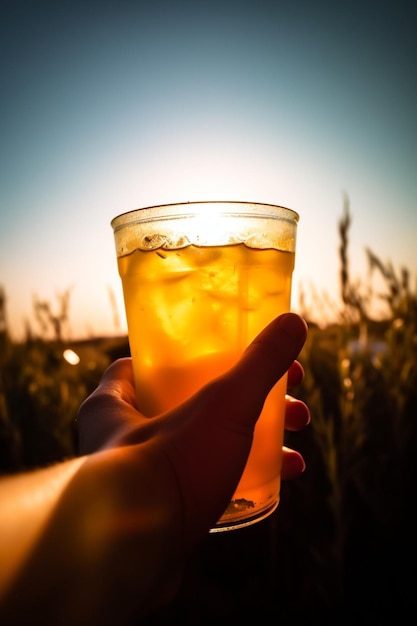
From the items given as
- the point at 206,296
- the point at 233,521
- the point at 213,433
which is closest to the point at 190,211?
the point at 206,296

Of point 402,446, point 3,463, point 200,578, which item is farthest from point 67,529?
point 3,463

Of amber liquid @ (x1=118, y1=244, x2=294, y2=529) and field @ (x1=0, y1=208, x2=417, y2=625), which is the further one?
field @ (x1=0, y1=208, x2=417, y2=625)

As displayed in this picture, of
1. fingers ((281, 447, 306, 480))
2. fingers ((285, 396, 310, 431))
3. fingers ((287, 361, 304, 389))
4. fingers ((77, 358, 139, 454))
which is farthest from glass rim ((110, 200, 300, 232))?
fingers ((281, 447, 306, 480))

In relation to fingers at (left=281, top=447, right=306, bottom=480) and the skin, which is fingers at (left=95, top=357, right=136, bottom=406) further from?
fingers at (left=281, top=447, right=306, bottom=480)

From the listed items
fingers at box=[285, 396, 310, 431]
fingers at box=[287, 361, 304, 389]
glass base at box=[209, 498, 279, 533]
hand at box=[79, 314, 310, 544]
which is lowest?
fingers at box=[285, 396, 310, 431]

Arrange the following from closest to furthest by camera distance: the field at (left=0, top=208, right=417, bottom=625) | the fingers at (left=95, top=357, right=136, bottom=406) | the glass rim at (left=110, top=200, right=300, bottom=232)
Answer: the glass rim at (left=110, top=200, right=300, bottom=232)
the fingers at (left=95, top=357, right=136, bottom=406)
the field at (left=0, top=208, right=417, bottom=625)

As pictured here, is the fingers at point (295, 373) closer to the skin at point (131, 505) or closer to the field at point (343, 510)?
the field at point (343, 510)
